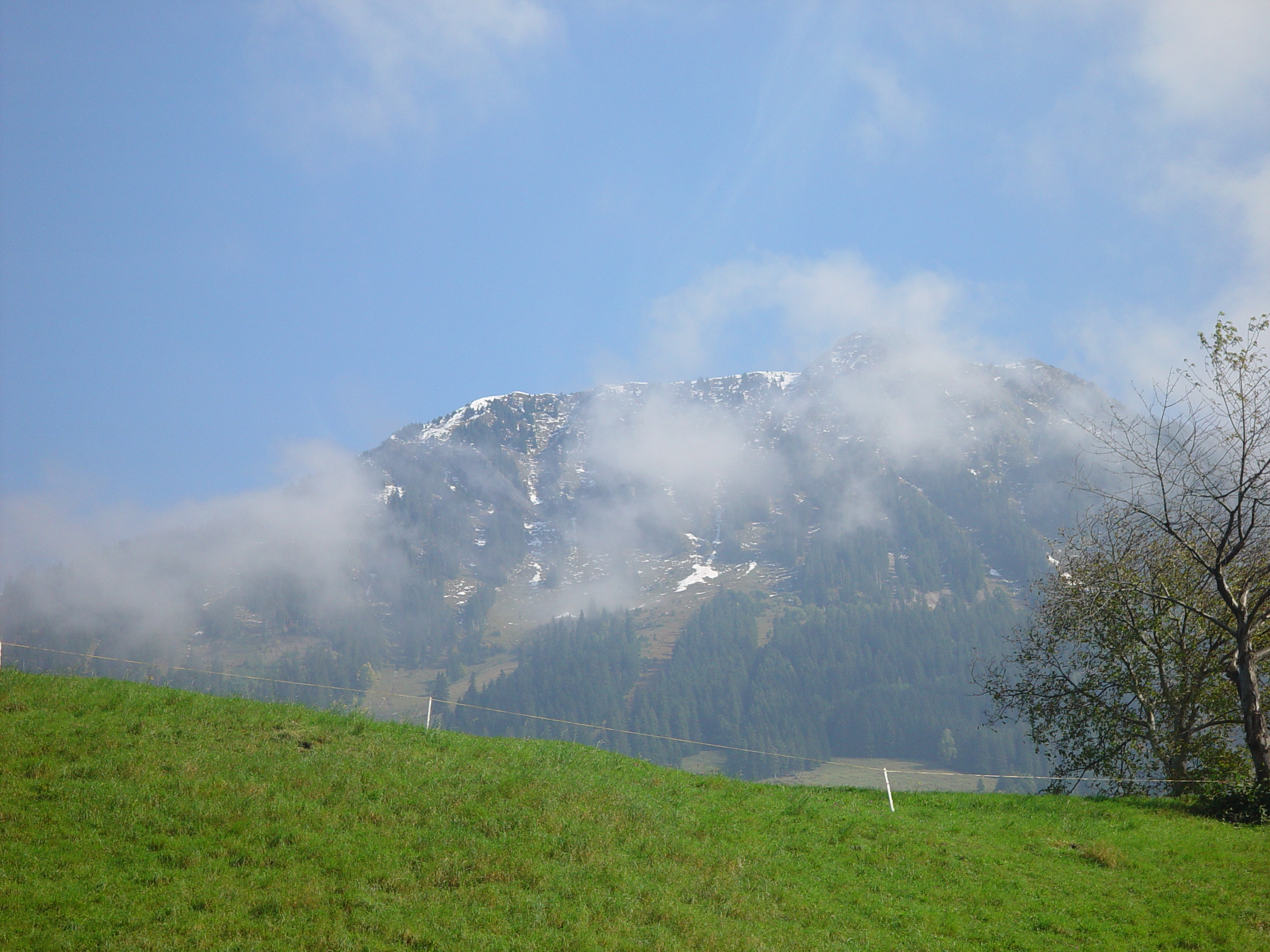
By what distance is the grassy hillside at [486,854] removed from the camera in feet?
44.5

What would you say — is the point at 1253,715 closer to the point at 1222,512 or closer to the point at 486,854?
the point at 1222,512

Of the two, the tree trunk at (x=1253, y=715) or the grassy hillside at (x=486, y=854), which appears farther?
the tree trunk at (x=1253, y=715)

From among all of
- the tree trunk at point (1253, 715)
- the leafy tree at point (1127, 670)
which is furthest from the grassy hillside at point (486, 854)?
the leafy tree at point (1127, 670)

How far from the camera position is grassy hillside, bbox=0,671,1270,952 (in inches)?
534

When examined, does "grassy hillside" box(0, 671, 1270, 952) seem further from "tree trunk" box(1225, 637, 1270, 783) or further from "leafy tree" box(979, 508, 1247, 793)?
"leafy tree" box(979, 508, 1247, 793)

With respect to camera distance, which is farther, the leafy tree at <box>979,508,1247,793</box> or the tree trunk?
the leafy tree at <box>979,508,1247,793</box>

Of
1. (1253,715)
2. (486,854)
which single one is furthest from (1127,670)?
(486,854)

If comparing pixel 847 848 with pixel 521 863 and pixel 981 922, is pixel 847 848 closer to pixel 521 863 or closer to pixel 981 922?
pixel 981 922

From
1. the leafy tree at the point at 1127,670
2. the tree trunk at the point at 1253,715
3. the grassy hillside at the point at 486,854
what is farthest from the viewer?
the leafy tree at the point at 1127,670

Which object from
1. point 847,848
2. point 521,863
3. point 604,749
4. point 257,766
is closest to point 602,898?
point 521,863

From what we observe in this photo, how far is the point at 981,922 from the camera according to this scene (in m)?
16.9

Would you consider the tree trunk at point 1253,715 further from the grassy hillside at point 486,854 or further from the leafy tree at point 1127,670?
the leafy tree at point 1127,670

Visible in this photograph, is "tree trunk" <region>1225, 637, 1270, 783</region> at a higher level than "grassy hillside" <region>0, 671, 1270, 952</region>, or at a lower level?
higher

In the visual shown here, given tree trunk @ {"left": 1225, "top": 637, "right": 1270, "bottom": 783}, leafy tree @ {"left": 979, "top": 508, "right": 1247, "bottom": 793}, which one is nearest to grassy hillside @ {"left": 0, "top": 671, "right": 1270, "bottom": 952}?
tree trunk @ {"left": 1225, "top": 637, "right": 1270, "bottom": 783}
